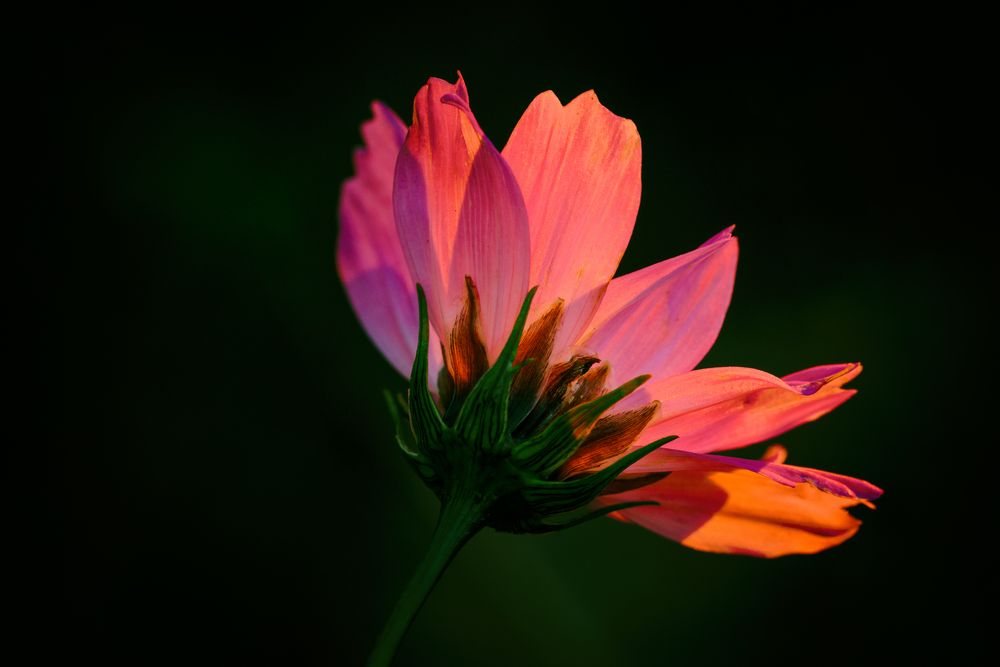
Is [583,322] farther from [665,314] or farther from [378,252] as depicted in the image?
[378,252]

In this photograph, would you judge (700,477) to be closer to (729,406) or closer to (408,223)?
(729,406)

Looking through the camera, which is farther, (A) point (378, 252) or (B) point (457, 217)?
(A) point (378, 252)

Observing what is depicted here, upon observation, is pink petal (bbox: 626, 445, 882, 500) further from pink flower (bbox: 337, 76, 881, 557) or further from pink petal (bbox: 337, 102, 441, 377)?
pink petal (bbox: 337, 102, 441, 377)

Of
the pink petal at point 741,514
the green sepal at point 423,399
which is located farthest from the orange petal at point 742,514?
the green sepal at point 423,399

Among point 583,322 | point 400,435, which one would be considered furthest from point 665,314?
point 400,435

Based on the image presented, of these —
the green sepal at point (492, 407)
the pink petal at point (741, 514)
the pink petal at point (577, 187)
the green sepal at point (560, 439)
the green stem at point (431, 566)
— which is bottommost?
the pink petal at point (741, 514)

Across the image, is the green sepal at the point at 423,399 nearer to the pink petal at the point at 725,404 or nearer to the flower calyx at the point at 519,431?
the flower calyx at the point at 519,431

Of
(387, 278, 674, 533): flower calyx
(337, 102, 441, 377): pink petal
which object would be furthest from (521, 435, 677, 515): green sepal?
(337, 102, 441, 377): pink petal
